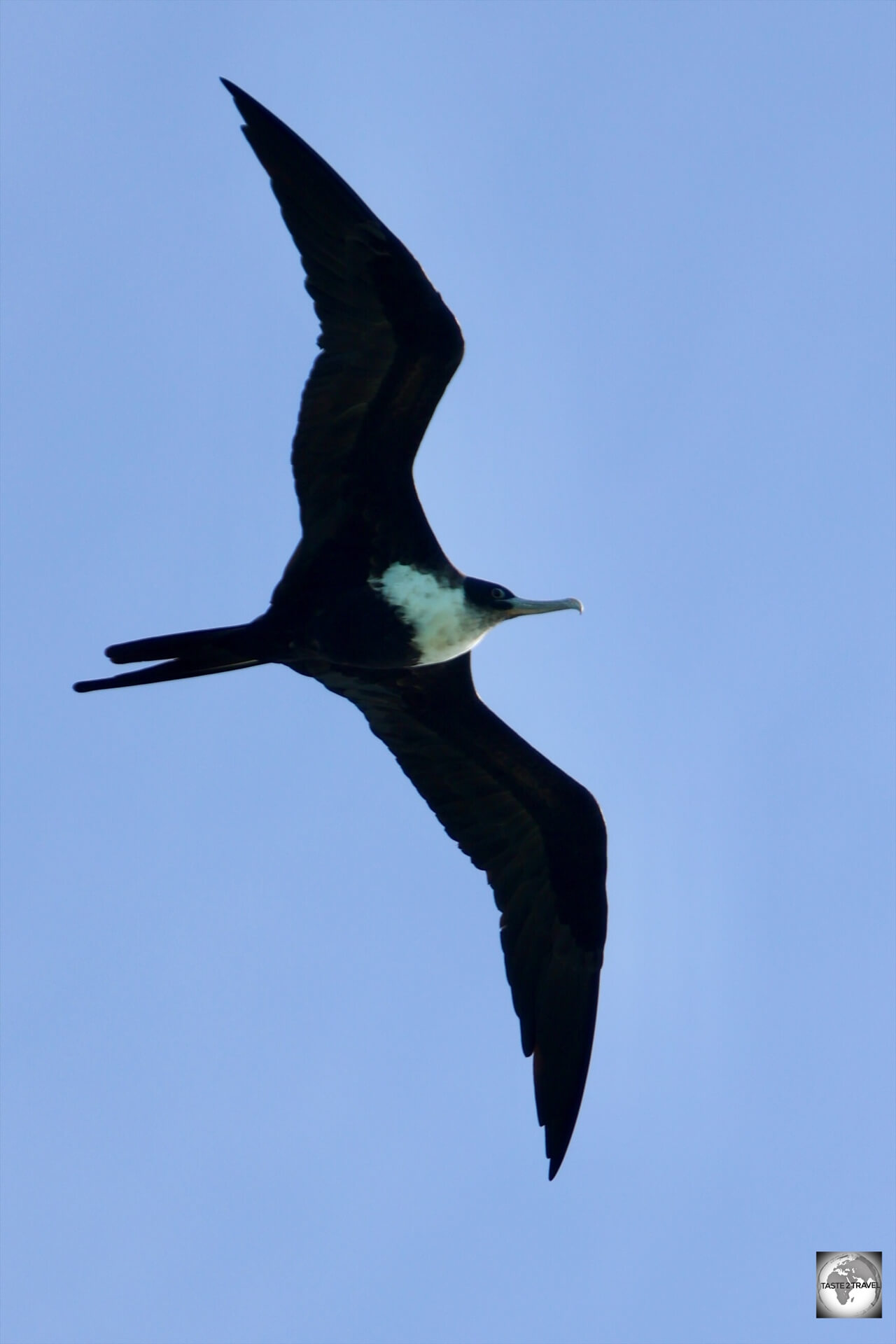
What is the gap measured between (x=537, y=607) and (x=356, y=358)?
4.54ft

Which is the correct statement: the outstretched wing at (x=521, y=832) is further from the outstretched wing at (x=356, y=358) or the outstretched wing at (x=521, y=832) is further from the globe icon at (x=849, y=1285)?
the globe icon at (x=849, y=1285)

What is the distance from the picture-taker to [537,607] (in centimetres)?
827

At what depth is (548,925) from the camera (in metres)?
8.65

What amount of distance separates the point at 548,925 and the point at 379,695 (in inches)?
52.2

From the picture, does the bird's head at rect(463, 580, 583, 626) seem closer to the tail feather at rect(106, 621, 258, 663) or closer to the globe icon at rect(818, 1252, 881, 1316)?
the tail feather at rect(106, 621, 258, 663)

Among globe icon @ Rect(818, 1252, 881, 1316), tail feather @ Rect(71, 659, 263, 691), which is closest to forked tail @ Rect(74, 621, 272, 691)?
tail feather @ Rect(71, 659, 263, 691)

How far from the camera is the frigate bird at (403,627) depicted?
7.59 metres

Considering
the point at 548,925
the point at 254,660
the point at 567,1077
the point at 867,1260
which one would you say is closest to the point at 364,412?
the point at 254,660

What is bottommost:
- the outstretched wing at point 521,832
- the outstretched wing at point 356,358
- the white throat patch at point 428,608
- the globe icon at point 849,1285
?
the globe icon at point 849,1285

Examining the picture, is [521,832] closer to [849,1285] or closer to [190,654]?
[190,654]

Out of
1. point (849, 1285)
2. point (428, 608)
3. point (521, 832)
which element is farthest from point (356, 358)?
point (849, 1285)

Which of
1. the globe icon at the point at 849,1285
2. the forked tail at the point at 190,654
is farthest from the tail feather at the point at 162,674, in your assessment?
the globe icon at the point at 849,1285

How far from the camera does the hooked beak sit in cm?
822

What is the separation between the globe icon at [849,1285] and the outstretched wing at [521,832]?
1.90 metres
